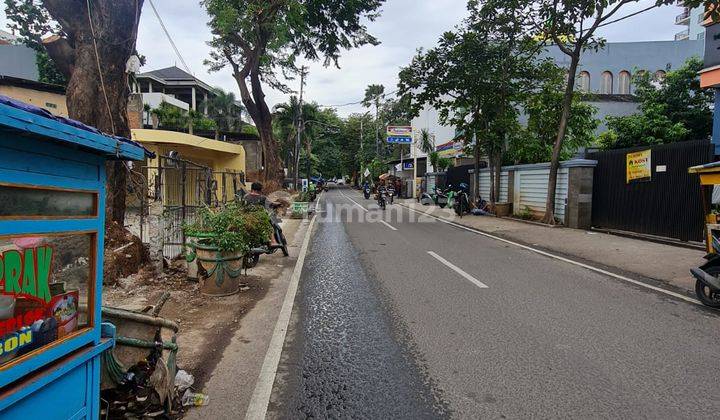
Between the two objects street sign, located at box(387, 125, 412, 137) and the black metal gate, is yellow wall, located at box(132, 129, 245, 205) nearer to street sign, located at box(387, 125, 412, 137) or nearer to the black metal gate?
the black metal gate

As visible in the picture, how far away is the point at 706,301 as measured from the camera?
19.8 ft

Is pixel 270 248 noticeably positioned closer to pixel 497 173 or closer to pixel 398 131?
pixel 497 173

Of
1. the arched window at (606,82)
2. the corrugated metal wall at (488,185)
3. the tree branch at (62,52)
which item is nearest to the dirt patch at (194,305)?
the tree branch at (62,52)

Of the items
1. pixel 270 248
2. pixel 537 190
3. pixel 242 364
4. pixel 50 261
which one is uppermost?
pixel 537 190

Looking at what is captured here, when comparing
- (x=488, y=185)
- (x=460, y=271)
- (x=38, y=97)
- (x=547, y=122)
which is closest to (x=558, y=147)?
(x=547, y=122)

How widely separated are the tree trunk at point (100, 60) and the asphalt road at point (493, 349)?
4.20 m

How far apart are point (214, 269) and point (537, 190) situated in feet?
48.7

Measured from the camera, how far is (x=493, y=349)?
4422mm

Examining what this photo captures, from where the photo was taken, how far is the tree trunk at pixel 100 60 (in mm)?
7418

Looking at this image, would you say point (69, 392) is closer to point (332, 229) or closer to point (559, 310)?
point (559, 310)

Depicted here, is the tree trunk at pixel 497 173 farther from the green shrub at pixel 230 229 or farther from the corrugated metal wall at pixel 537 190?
the green shrub at pixel 230 229

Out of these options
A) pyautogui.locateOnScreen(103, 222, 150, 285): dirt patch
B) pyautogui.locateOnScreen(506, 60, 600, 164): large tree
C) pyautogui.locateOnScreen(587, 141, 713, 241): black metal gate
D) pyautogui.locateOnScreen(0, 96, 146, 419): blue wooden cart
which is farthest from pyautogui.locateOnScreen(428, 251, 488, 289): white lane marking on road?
pyautogui.locateOnScreen(506, 60, 600, 164): large tree

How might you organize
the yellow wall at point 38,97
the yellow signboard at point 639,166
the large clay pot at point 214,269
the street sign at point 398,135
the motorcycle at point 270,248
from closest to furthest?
the large clay pot at point 214,269 < the motorcycle at point 270,248 < the yellow signboard at point 639,166 < the yellow wall at point 38,97 < the street sign at point 398,135

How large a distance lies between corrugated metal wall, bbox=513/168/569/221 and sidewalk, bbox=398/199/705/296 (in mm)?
1355
